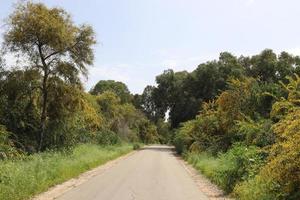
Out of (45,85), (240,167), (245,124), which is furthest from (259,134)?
A: (45,85)

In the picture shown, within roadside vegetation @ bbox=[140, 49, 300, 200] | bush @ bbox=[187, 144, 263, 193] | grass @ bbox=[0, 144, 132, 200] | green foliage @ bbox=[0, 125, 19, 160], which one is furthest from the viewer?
green foliage @ bbox=[0, 125, 19, 160]

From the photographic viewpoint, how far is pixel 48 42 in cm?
3050

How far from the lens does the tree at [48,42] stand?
29844mm

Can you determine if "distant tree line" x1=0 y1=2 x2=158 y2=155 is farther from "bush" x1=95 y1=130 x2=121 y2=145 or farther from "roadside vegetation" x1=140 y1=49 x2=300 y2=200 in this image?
"bush" x1=95 y1=130 x2=121 y2=145

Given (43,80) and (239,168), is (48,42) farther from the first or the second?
(239,168)

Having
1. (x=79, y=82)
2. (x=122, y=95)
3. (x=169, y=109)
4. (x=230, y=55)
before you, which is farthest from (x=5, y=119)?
(x=122, y=95)

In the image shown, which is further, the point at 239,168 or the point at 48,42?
the point at 48,42

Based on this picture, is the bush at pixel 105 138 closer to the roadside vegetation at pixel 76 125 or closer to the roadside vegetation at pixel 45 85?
the roadside vegetation at pixel 76 125

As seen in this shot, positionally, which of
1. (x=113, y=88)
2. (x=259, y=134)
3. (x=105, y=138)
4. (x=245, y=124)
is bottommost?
(x=259, y=134)

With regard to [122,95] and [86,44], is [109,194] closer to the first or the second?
[86,44]

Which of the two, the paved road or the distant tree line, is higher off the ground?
the distant tree line

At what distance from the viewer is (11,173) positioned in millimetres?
17438

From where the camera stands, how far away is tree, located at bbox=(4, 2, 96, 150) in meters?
29.8

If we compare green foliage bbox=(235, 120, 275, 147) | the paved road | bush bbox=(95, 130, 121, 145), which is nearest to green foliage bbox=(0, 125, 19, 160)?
the paved road
